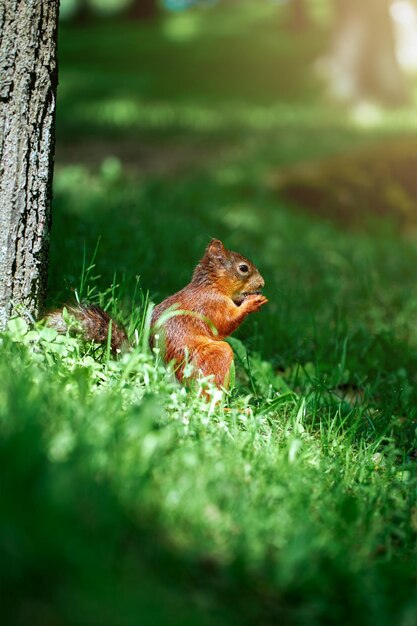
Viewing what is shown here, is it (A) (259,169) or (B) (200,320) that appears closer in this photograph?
(B) (200,320)

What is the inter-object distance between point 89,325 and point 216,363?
58 centimetres

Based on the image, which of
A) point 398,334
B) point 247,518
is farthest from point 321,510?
point 398,334

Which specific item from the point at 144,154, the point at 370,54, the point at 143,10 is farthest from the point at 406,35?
the point at 144,154

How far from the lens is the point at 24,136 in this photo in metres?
3.63

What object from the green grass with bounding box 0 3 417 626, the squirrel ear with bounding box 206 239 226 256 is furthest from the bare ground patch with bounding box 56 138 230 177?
the squirrel ear with bounding box 206 239 226 256

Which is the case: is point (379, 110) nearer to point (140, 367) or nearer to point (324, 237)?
point (324, 237)

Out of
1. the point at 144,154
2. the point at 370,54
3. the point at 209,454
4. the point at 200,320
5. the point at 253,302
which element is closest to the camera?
the point at 209,454

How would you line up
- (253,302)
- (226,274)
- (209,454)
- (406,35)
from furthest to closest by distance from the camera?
(406,35)
(226,274)
(253,302)
(209,454)

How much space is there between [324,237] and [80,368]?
547cm

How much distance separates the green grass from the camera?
2.18m

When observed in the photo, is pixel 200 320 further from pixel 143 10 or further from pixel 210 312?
pixel 143 10

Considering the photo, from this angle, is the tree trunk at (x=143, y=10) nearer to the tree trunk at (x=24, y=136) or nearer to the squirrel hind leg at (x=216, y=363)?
the tree trunk at (x=24, y=136)

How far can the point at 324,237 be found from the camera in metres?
8.41

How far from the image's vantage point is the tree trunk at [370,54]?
15492 millimetres
